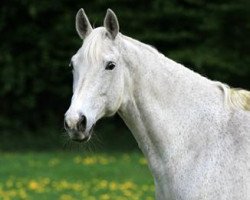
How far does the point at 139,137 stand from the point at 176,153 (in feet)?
0.95

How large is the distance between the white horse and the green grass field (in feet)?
13.3

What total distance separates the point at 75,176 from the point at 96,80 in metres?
6.63

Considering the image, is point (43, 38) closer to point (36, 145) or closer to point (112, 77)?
point (36, 145)

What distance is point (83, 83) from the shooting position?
14.5 ft

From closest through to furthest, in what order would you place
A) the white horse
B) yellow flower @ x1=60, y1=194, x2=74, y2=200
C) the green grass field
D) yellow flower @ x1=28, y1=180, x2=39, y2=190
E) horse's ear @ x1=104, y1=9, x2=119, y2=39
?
the white horse → horse's ear @ x1=104, y1=9, x2=119, y2=39 → yellow flower @ x1=60, y1=194, x2=74, y2=200 → the green grass field → yellow flower @ x1=28, y1=180, x2=39, y2=190

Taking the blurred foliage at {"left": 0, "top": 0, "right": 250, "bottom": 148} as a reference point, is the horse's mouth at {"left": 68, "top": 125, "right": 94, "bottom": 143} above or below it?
above

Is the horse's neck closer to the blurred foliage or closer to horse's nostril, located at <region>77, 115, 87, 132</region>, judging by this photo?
horse's nostril, located at <region>77, 115, 87, 132</region>

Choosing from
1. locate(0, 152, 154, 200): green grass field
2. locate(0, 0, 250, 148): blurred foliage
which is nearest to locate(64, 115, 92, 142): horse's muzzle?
locate(0, 152, 154, 200): green grass field

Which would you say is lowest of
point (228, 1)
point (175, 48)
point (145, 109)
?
point (175, 48)

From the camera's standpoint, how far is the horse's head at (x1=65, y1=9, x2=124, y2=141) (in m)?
4.31

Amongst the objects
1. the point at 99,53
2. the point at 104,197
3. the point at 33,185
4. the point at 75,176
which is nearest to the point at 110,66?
the point at 99,53

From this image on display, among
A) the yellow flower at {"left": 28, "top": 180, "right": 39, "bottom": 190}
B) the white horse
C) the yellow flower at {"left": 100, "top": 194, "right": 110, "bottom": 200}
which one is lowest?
the yellow flower at {"left": 28, "top": 180, "right": 39, "bottom": 190}

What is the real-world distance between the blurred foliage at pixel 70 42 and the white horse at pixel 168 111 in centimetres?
1155

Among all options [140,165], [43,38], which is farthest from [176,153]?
[43,38]
